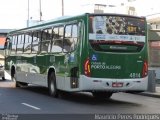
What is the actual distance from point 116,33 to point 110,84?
6.09 feet

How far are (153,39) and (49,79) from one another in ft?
31.2

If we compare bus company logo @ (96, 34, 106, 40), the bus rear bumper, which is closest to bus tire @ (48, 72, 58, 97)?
the bus rear bumper

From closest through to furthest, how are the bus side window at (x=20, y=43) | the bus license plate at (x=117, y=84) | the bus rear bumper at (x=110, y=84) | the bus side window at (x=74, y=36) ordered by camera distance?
the bus rear bumper at (x=110, y=84)
the bus license plate at (x=117, y=84)
the bus side window at (x=74, y=36)
the bus side window at (x=20, y=43)

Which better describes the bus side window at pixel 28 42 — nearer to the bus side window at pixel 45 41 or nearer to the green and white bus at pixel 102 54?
the bus side window at pixel 45 41

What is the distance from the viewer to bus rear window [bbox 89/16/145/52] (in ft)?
56.7

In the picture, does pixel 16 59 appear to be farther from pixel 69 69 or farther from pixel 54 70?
pixel 69 69

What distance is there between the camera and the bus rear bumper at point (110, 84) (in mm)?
17061

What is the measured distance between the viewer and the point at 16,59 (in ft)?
86.4

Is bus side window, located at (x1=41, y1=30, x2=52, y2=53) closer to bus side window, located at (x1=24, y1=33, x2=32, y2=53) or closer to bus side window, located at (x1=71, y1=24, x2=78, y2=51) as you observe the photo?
bus side window, located at (x1=24, y1=33, x2=32, y2=53)

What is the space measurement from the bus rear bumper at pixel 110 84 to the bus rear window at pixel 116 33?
43.3 inches

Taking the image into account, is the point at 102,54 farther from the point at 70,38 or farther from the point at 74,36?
the point at 70,38

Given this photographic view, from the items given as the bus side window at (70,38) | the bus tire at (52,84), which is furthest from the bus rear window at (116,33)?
the bus tire at (52,84)

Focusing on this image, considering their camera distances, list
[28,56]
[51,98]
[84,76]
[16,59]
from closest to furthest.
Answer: [84,76]
[51,98]
[28,56]
[16,59]

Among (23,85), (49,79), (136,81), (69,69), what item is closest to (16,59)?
(23,85)
